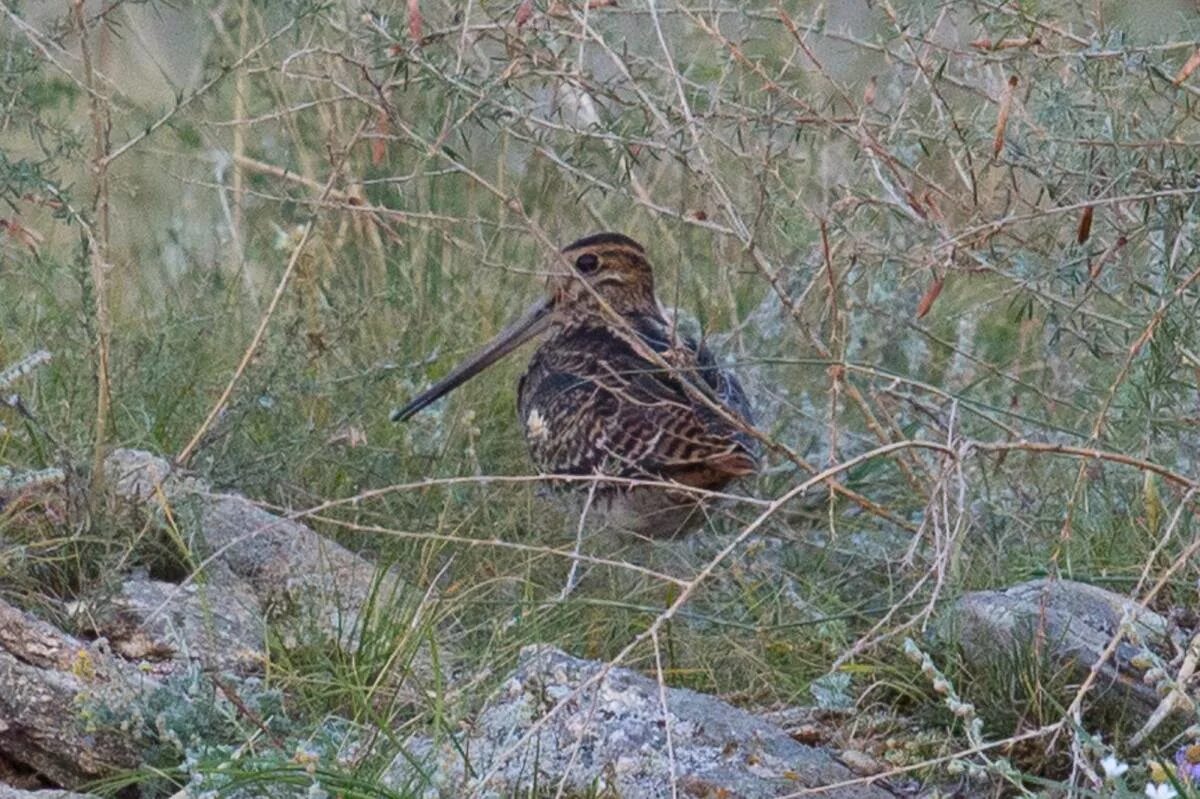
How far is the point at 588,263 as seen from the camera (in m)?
7.21

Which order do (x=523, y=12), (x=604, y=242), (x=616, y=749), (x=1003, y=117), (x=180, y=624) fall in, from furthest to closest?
(x=604, y=242)
(x=523, y=12)
(x=180, y=624)
(x=1003, y=117)
(x=616, y=749)

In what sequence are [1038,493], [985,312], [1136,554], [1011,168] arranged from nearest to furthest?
[1011,168], [1136,554], [1038,493], [985,312]

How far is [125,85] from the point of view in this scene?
8.79m

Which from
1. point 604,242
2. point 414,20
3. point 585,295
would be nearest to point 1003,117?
point 414,20

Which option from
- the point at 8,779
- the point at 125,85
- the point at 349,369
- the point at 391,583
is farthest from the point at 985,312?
the point at 8,779

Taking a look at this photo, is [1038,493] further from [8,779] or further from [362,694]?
[8,779]

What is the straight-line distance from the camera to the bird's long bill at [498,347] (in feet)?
21.6

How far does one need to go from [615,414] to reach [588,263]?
3.15 feet

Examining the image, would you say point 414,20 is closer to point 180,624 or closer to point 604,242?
point 180,624

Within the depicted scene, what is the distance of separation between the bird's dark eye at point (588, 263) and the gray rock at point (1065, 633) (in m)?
2.96

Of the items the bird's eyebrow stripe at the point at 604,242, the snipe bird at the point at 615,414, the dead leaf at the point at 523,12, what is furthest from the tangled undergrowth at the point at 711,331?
the bird's eyebrow stripe at the point at 604,242

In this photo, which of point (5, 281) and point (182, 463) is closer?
point (182, 463)

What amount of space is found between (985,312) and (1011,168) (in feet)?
10.0

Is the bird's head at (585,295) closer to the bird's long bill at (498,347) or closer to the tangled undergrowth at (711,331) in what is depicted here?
the bird's long bill at (498,347)
